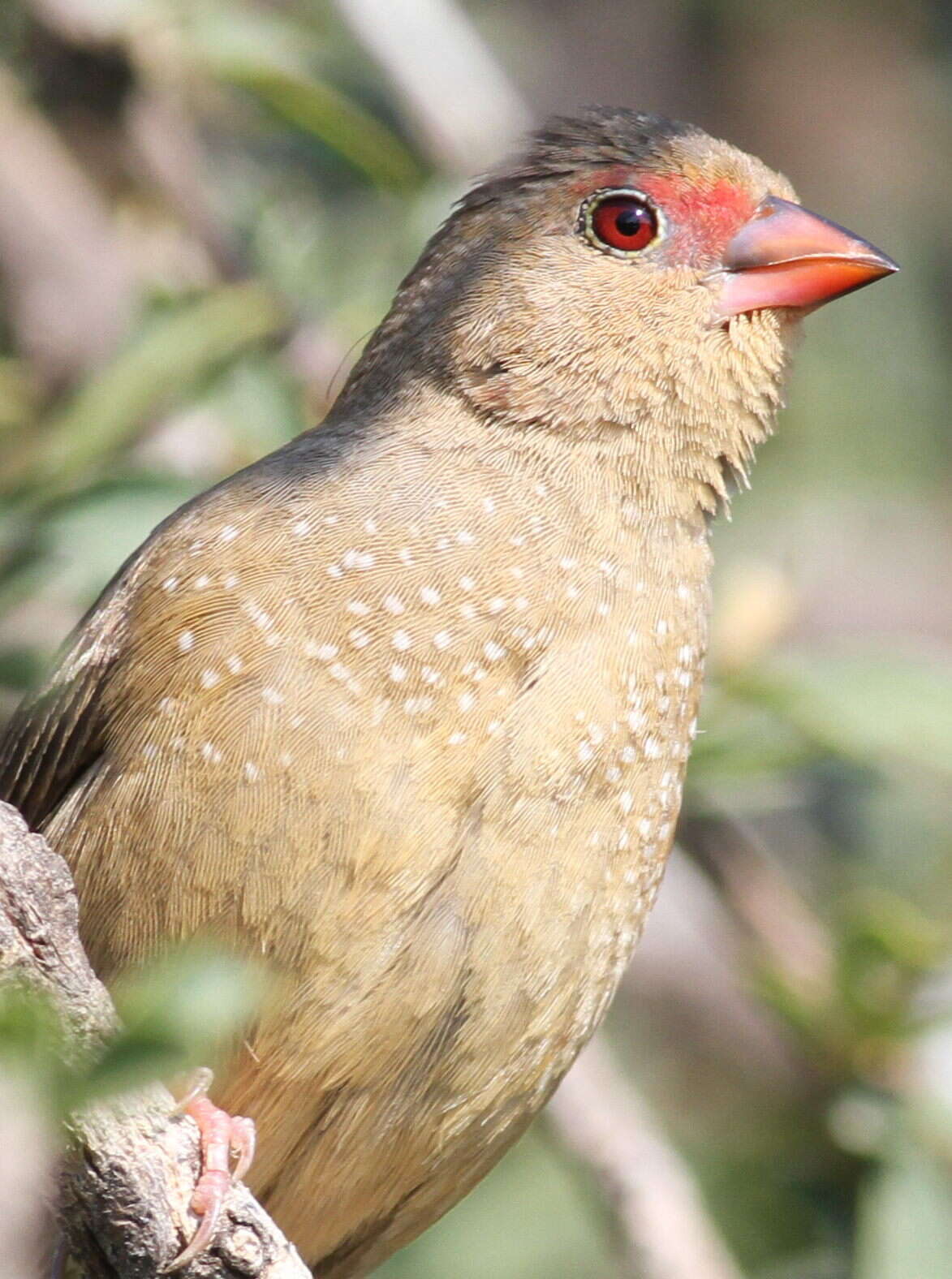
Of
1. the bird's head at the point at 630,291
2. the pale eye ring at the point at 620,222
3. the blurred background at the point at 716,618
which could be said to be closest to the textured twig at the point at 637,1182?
the blurred background at the point at 716,618

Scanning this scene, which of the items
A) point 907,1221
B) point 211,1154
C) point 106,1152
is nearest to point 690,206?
point 211,1154

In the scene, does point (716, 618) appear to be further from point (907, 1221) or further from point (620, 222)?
point (907, 1221)

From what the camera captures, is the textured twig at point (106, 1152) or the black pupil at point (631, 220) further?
the black pupil at point (631, 220)

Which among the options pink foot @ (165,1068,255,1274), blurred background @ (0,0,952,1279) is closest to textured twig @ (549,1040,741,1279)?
blurred background @ (0,0,952,1279)

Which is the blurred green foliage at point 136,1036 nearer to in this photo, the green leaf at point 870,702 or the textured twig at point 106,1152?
the textured twig at point 106,1152

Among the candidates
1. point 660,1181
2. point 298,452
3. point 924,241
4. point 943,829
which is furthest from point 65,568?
point 924,241

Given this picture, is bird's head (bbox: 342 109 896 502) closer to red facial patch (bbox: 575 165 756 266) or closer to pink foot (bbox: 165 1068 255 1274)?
red facial patch (bbox: 575 165 756 266)
